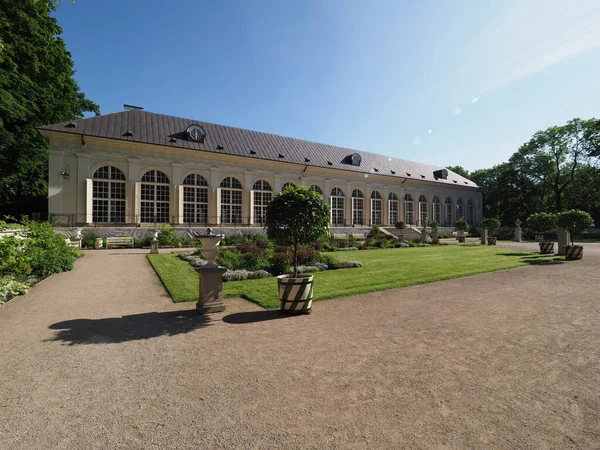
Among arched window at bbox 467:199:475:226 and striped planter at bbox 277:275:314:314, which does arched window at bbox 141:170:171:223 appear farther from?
arched window at bbox 467:199:475:226

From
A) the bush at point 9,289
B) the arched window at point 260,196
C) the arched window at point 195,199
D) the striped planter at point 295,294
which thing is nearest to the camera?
the striped planter at point 295,294

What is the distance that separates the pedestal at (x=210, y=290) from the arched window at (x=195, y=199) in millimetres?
21817

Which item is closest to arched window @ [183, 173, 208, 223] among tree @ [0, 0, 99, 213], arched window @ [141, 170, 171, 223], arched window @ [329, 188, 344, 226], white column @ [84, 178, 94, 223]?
arched window @ [141, 170, 171, 223]

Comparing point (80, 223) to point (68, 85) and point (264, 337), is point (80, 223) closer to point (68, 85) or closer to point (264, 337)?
point (68, 85)

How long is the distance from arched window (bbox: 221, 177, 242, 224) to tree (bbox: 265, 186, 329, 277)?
22.4m

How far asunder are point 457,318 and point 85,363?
5.92 m

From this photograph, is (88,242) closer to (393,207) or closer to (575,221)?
(575,221)

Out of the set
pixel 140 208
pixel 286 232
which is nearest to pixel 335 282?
pixel 286 232

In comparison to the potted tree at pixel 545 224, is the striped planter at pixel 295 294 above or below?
below

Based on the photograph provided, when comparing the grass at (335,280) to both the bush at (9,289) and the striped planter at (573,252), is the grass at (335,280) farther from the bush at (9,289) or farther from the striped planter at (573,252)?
the striped planter at (573,252)

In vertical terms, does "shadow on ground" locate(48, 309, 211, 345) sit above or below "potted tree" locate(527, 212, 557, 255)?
below

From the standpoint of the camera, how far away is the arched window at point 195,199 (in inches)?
1032

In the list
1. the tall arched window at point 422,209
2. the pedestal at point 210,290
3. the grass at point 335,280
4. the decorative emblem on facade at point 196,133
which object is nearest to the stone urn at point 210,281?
the pedestal at point 210,290

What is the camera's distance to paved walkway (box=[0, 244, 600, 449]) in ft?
7.75
